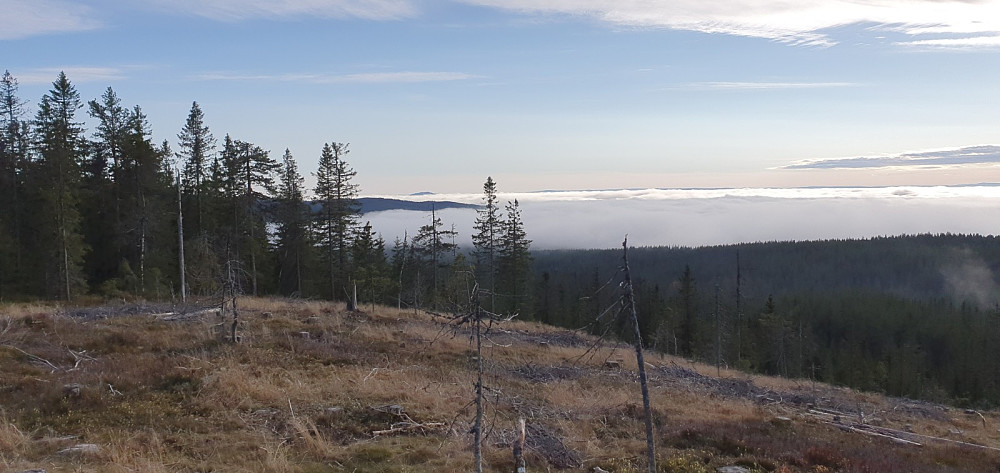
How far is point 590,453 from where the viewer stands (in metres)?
10.5

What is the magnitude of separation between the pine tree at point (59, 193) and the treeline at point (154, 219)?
0.09 m

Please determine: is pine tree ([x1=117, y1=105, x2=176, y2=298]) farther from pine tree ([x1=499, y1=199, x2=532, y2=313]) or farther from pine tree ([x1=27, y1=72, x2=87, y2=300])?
Answer: pine tree ([x1=499, y1=199, x2=532, y2=313])

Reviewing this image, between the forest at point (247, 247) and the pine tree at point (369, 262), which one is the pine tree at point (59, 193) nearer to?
the forest at point (247, 247)

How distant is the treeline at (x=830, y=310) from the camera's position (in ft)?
216

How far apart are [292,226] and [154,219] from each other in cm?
1143

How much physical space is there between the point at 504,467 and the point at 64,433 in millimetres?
7471

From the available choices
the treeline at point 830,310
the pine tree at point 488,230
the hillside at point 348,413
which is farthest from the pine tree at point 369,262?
the hillside at point 348,413

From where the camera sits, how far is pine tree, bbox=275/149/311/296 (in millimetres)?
45344

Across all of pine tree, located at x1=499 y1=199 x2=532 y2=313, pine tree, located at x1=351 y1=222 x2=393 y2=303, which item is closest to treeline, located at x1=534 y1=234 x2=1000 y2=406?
pine tree, located at x1=499 y1=199 x2=532 y2=313

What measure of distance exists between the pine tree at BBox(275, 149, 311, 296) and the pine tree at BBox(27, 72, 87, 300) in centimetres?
1340

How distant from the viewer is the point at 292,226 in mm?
46188

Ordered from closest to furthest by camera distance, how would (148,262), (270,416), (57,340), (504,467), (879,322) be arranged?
1. (504,467)
2. (270,416)
3. (57,340)
4. (148,262)
5. (879,322)

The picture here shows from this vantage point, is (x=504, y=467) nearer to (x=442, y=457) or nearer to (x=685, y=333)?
(x=442, y=457)

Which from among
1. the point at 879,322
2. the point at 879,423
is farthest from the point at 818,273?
the point at 879,423
